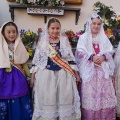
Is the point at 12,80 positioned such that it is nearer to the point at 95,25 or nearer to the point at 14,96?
the point at 14,96

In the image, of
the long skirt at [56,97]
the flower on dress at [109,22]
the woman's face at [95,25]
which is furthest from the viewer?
the flower on dress at [109,22]

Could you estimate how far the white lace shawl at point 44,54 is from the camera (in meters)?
3.17

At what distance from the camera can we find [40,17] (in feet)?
15.1

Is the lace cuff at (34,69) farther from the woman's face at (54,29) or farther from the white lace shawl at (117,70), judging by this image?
the white lace shawl at (117,70)

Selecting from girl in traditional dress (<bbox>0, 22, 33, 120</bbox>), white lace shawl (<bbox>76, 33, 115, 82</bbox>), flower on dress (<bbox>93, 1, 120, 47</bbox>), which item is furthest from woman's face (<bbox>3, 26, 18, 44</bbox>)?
flower on dress (<bbox>93, 1, 120, 47</bbox>)

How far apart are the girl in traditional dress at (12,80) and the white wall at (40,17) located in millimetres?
1396

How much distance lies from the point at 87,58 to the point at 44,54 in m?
0.59

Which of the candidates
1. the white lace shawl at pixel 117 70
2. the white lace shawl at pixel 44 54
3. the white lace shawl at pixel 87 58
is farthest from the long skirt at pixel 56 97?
the white lace shawl at pixel 117 70

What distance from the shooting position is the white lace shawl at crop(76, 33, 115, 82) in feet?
10.7

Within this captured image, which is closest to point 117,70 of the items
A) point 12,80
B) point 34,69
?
point 34,69

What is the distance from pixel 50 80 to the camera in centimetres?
308

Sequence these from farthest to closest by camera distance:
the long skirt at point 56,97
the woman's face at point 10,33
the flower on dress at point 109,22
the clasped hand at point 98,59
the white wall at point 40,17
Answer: the white wall at point 40,17
the flower on dress at point 109,22
the clasped hand at point 98,59
the woman's face at point 10,33
the long skirt at point 56,97

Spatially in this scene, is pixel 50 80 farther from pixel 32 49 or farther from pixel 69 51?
pixel 32 49

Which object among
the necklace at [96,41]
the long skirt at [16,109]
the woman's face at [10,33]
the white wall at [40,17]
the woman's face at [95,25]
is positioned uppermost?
the white wall at [40,17]
